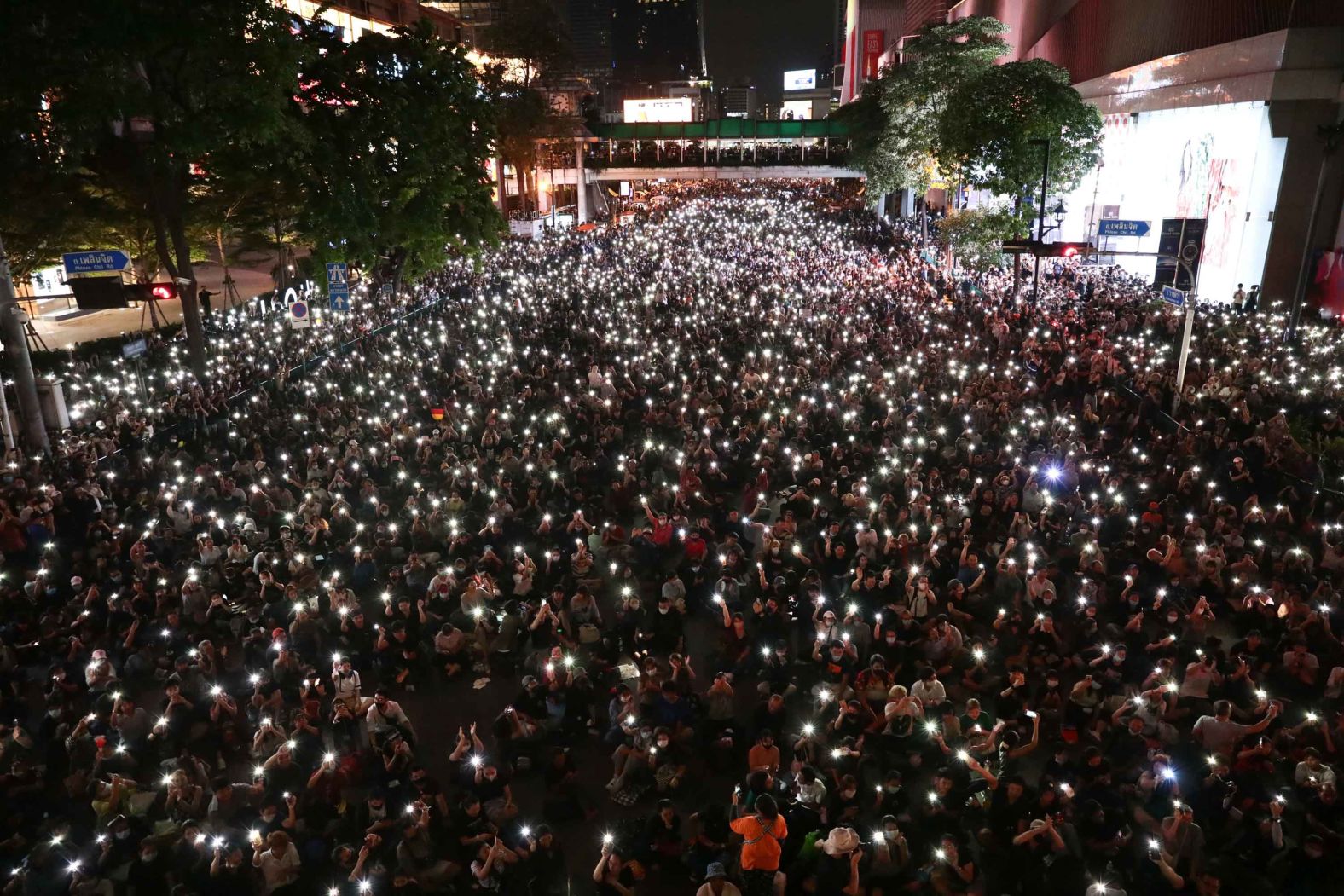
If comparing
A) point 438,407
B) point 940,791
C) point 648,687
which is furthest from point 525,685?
point 438,407

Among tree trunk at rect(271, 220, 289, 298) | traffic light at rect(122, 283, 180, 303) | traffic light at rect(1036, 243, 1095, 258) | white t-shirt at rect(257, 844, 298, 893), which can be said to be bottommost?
white t-shirt at rect(257, 844, 298, 893)

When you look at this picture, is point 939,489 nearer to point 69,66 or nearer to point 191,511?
point 191,511

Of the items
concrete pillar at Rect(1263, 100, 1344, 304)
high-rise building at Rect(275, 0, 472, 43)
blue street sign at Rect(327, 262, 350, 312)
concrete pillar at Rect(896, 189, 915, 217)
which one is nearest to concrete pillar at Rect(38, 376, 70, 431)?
blue street sign at Rect(327, 262, 350, 312)

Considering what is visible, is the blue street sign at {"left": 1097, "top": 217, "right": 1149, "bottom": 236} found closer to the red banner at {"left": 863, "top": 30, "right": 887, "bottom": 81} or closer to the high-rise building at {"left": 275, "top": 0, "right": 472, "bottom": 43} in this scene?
the high-rise building at {"left": 275, "top": 0, "right": 472, "bottom": 43}

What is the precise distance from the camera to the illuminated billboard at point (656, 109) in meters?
98.1

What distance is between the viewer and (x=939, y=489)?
13125mm

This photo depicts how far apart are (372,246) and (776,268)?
51.7 ft

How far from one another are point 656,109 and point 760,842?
10143 centimetres

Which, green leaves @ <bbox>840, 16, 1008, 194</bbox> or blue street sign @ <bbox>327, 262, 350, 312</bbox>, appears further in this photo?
green leaves @ <bbox>840, 16, 1008, 194</bbox>

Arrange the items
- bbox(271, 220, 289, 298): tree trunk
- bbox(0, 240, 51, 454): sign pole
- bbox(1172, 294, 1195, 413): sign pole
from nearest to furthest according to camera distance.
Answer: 1. bbox(1172, 294, 1195, 413): sign pole
2. bbox(0, 240, 51, 454): sign pole
3. bbox(271, 220, 289, 298): tree trunk

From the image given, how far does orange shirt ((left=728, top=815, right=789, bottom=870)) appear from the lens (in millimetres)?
6672

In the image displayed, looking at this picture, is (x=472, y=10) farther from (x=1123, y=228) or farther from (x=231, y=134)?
(x=1123, y=228)

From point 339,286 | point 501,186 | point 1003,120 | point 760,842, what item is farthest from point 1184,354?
point 501,186

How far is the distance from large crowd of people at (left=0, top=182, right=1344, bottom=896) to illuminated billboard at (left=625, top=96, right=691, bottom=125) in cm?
8694
